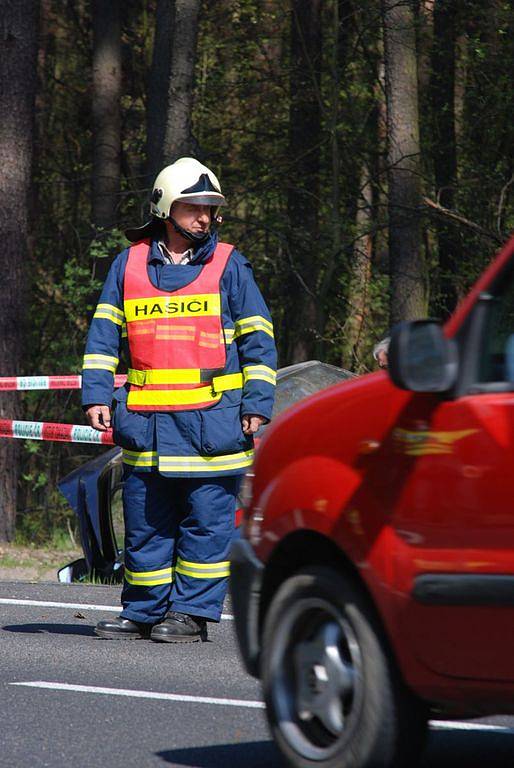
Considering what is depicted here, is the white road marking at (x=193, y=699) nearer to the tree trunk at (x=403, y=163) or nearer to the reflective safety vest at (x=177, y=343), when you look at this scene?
the reflective safety vest at (x=177, y=343)

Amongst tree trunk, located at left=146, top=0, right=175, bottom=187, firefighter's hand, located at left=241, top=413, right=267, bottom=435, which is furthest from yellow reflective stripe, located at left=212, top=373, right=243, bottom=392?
tree trunk, located at left=146, top=0, right=175, bottom=187

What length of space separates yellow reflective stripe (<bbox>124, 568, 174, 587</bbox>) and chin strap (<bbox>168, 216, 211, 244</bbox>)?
150 centimetres

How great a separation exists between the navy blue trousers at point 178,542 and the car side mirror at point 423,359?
3.75 metres

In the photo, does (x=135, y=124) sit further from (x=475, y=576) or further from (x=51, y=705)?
(x=475, y=576)

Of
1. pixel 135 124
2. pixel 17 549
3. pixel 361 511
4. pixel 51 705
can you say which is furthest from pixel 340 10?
pixel 361 511

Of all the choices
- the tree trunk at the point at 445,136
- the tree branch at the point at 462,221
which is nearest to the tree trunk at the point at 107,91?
the tree trunk at the point at 445,136

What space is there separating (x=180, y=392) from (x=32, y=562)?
16.5 feet

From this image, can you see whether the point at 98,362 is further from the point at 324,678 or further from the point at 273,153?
the point at 273,153

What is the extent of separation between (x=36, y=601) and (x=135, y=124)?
1771 cm

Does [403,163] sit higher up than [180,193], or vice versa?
[403,163]

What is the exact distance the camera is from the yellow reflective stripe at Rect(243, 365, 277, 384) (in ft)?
25.9

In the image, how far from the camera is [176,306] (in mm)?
7832

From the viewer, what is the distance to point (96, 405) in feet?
26.0

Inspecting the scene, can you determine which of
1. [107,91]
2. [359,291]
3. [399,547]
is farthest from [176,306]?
[107,91]
